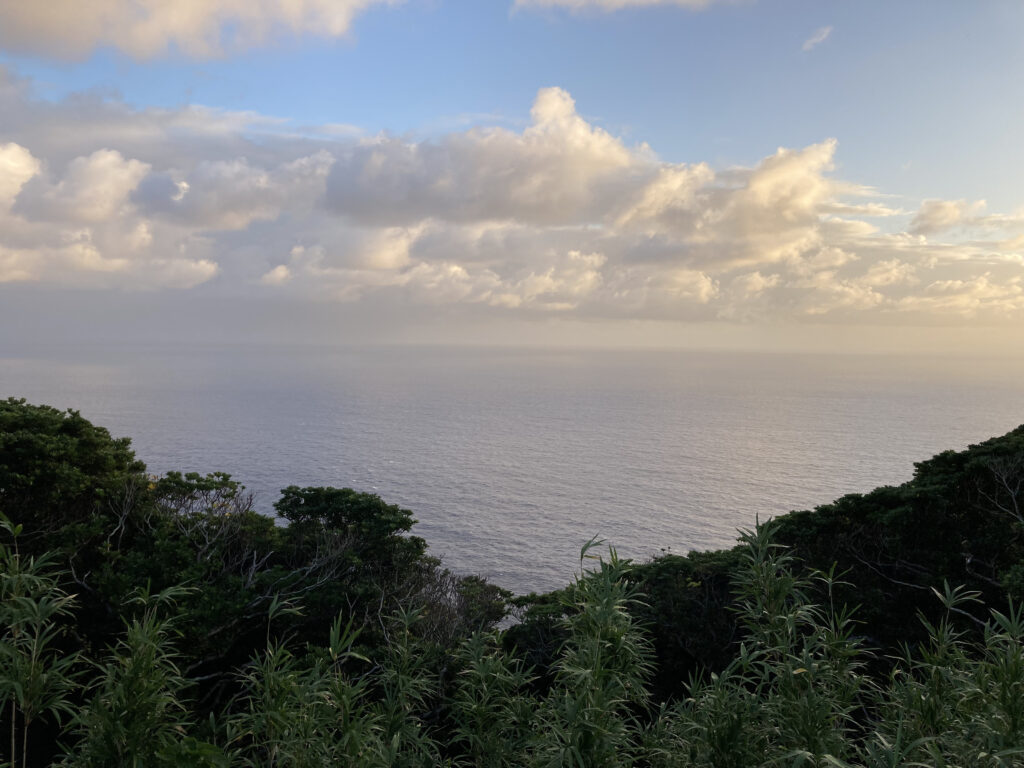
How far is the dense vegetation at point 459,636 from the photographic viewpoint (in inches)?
276

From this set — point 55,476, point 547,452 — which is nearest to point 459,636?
point 55,476

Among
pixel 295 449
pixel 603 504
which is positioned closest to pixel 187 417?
pixel 295 449

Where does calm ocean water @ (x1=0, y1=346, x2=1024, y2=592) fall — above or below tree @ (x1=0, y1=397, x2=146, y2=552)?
below

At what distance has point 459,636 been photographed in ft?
63.9

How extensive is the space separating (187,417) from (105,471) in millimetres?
110228

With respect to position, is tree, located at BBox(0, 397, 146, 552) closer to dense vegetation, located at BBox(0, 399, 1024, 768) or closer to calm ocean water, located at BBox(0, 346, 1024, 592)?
dense vegetation, located at BBox(0, 399, 1024, 768)

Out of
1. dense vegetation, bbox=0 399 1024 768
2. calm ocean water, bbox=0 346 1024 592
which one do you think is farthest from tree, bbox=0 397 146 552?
calm ocean water, bbox=0 346 1024 592

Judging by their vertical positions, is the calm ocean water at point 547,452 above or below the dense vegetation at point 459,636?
below

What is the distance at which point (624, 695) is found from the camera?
7871mm

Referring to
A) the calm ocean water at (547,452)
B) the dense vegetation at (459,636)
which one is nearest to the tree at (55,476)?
the dense vegetation at (459,636)

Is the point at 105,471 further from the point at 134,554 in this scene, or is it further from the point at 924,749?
the point at 924,749

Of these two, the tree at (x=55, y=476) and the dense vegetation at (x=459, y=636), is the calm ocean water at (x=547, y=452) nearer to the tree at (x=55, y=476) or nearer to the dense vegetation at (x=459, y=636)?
the dense vegetation at (x=459, y=636)

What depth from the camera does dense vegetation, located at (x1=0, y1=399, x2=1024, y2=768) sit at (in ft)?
23.0

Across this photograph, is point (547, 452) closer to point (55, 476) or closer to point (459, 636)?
point (459, 636)
